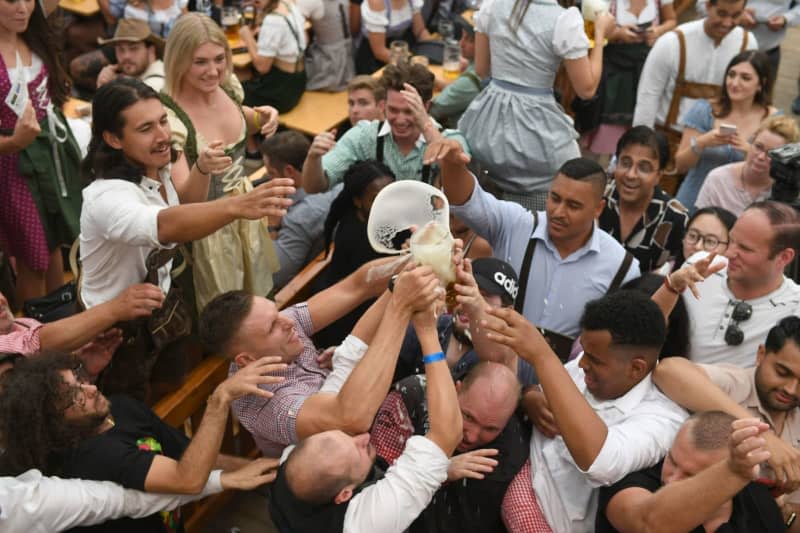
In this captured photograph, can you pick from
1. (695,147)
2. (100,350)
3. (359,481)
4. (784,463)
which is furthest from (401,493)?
(695,147)

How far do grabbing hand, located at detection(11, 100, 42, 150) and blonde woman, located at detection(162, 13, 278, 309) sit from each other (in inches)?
17.7

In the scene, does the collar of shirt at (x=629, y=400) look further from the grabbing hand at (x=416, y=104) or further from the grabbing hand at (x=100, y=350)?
the grabbing hand at (x=100, y=350)

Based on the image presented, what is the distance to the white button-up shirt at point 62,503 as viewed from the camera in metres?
1.89

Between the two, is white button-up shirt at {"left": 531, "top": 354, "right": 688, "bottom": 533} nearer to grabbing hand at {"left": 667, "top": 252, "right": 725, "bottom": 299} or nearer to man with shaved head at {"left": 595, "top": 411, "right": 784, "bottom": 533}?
man with shaved head at {"left": 595, "top": 411, "right": 784, "bottom": 533}

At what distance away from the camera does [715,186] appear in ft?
12.1

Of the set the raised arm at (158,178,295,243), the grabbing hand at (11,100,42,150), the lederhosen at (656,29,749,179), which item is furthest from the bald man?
the lederhosen at (656,29,749,179)

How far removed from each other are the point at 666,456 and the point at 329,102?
4.08 m

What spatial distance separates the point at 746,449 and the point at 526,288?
1.15m

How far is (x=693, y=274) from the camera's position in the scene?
2.43m

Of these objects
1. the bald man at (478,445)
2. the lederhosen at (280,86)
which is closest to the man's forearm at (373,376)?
the bald man at (478,445)

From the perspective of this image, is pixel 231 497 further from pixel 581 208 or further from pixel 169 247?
pixel 581 208

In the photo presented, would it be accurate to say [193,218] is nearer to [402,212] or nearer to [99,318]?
[99,318]

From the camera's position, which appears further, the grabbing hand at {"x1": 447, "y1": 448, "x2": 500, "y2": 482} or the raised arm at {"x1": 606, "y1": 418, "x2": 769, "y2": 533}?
the grabbing hand at {"x1": 447, "y1": 448, "x2": 500, "y2": 482}

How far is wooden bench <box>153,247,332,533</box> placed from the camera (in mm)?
2707
